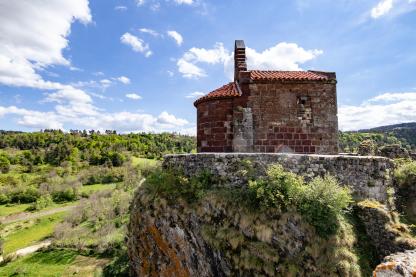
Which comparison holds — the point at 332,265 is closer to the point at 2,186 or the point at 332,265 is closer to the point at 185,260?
the point at 185,260

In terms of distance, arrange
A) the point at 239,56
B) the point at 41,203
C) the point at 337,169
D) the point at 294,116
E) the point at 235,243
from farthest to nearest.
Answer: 1. the point at 41,203
2. the point at 239,56
3. the point at 294,116
4. the point at 337,169
5. the point at 235,243

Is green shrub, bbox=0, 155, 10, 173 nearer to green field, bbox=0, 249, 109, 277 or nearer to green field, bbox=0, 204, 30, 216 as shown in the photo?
green field, bbox=0, 204, 30, 216

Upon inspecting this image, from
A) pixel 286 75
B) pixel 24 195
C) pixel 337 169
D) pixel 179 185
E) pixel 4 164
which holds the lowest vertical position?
pixel 24 195

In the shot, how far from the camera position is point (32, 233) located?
1929 inches

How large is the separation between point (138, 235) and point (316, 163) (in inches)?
294

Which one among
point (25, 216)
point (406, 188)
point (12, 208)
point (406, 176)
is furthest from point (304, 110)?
point (12, 208)

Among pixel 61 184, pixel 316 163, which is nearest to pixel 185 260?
pixel 316 163

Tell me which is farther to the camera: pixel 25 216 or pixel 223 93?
pixel 25 216

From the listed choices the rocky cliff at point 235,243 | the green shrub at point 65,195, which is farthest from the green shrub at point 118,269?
the green shrub at point 65,195

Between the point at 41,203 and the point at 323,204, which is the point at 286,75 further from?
the point at 41,203

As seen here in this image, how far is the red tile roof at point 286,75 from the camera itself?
42.2 feet

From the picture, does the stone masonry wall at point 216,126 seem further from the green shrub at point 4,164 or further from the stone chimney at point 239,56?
the green shrub at point 4,164

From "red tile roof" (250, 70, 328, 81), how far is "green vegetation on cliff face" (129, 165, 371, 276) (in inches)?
179

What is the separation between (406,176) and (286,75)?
5991 mm
